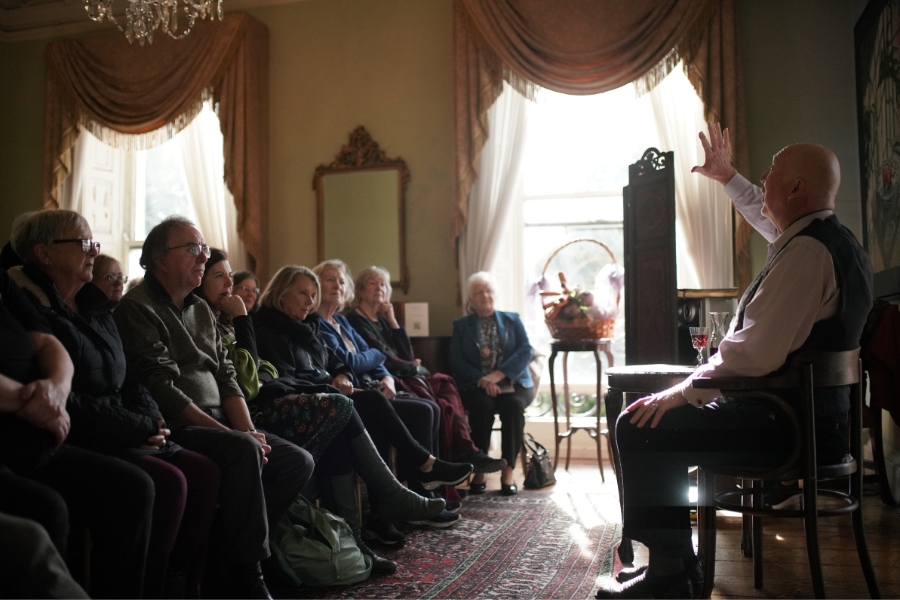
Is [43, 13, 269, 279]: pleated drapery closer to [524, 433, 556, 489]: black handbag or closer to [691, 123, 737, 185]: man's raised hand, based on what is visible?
[524, 433, 556, 489]: black handbag

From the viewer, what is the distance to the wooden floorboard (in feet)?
8.25

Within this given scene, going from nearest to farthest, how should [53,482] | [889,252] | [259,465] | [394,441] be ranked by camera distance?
1. [53,482]
2. [259,465]
3. [394,441]
4. [889,252]

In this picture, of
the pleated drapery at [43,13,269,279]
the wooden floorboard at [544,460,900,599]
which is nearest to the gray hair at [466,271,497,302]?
the wooden floorboard at [544,460,900,599]

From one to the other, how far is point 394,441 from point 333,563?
0.95 meters

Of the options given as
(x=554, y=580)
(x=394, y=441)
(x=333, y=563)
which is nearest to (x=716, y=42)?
(x=394, y=441)

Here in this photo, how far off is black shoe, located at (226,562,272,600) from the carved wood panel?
195 cm

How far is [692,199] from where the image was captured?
497 centimetres

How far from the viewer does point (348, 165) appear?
5.66 metres

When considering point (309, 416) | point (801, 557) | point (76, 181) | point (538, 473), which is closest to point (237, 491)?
point (309, 416)

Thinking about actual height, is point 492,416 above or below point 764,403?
below

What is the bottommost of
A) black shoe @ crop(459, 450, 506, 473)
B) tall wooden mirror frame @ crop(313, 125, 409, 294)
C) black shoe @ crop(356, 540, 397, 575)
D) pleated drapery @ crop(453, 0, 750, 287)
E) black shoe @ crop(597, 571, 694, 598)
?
black shoe @ crop(356, 540, 397, 575)

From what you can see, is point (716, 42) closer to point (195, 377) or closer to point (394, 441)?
point (394, 441)

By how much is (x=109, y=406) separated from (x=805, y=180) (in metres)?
2.02

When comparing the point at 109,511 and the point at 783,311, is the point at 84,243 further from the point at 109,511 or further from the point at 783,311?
the point at 783,311
